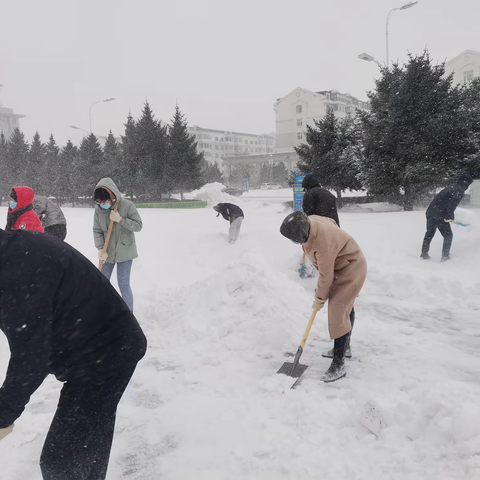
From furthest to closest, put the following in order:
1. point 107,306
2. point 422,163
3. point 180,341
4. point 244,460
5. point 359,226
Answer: point 422,163
point 359,226
point 180,341
point 244,460
point 107,306

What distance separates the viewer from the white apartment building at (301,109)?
6512cm

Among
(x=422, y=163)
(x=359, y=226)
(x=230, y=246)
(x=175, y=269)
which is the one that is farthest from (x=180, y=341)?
(x=422, y=163)

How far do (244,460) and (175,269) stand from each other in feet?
→ 20.0

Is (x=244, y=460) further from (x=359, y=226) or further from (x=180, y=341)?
(x=359, y=226)

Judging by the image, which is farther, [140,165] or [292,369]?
[140,165]

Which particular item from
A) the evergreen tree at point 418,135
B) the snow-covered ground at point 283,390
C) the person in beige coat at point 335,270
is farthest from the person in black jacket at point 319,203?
the evergreen tree at point 418,135

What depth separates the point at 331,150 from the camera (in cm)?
2034

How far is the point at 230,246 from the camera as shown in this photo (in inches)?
407

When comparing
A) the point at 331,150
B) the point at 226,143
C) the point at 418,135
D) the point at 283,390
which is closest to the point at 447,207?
the point at 283,390

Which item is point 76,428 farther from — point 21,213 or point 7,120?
point 7,120

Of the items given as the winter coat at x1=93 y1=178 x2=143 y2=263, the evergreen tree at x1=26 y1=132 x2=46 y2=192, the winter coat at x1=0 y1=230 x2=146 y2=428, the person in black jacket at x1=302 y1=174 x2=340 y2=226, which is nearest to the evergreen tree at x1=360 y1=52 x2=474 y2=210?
the person in black jacket at x1=302 y1=174 x2=340 y2=226

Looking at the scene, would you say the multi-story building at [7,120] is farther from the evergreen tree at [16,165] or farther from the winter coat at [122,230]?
the winter coat at [122,230]

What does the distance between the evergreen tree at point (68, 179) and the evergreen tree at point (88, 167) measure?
0.29m

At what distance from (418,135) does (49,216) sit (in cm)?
1449
